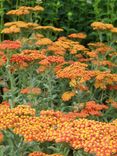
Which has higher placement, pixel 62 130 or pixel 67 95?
pixel 62 130

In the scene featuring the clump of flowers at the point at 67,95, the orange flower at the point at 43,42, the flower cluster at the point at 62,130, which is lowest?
the clump of flowers at the point at 67,95

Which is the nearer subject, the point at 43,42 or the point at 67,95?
the point at 67,95

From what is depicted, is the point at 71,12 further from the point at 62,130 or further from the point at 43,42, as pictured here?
the point at 62,130

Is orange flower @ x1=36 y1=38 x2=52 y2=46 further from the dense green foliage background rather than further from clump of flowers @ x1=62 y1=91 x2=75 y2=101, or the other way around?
the dense green foliage background

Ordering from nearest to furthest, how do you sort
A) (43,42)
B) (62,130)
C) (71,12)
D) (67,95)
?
(62,130) < (67,95) < (43,42) < (71,12)

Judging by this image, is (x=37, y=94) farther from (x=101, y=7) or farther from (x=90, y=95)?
(x=101, y=7)

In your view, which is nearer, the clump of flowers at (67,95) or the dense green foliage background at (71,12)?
the clump of flowers at (67,95)

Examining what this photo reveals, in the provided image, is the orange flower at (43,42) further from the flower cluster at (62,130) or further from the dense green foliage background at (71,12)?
the flower cluster at (62,130)

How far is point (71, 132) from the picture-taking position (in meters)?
3.67

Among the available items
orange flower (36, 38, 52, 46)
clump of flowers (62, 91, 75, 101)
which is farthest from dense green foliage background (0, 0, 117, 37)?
clump of flowers (62, 91, 75, 101)

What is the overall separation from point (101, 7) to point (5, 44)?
2865mm

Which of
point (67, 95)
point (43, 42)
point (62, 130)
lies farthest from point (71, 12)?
point (62, 130)

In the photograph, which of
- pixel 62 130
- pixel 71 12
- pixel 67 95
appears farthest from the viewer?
A: pixel 71 12

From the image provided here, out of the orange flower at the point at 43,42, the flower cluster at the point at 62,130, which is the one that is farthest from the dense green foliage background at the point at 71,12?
the flower cluster at the point at 62,130
